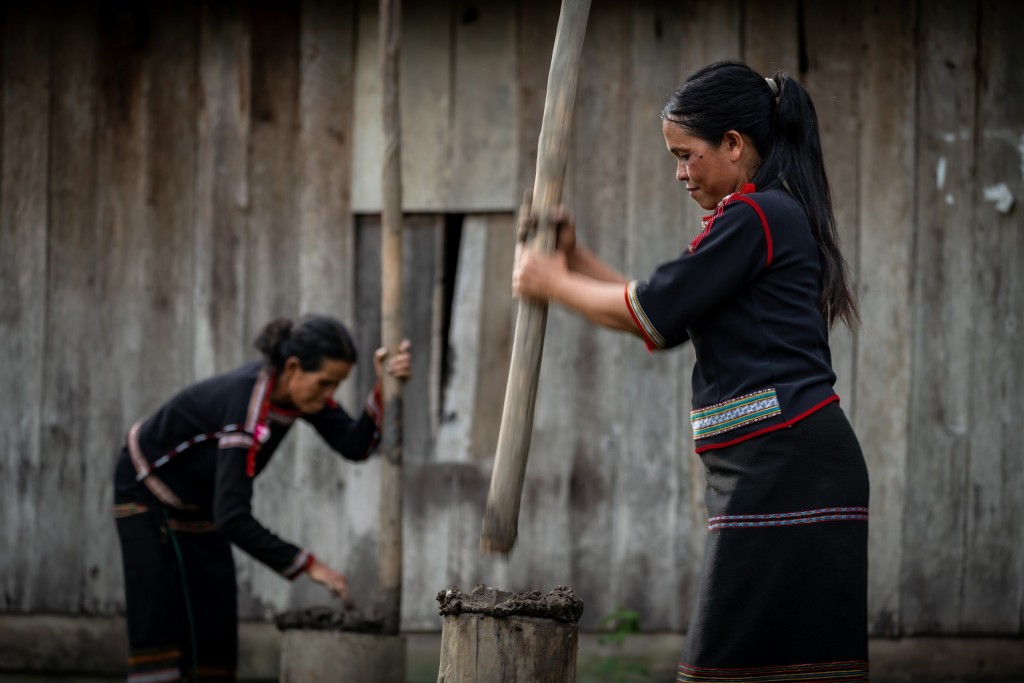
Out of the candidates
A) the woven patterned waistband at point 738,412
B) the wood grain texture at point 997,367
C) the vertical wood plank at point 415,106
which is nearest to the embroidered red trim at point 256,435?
the vertical wood plank at point 415,106

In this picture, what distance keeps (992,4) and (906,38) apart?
1.11 ft

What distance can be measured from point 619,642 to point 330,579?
125 cm

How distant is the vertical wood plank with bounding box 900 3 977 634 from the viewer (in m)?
4.69

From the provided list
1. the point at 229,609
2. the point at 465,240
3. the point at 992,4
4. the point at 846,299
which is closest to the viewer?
the point at 846,299

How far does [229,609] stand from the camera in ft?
14.3

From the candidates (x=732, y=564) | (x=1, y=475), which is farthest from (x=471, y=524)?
(x=732, y=564)

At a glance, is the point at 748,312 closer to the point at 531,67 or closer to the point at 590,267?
the point at 590,267

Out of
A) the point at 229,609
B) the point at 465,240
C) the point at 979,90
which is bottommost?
the point at 229,609

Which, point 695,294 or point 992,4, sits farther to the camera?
point 992,4

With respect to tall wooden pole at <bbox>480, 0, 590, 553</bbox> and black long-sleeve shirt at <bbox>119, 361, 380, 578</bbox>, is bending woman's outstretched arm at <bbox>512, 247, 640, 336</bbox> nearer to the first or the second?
tall wooden pole at <bbox>480, 0, 590, 553</bbox>

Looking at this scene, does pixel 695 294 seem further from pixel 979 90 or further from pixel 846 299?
pixel 979 90

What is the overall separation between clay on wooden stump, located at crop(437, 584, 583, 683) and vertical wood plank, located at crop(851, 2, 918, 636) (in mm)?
2461

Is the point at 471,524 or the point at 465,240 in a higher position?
the point at 465,240

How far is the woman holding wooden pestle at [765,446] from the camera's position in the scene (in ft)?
7.66
